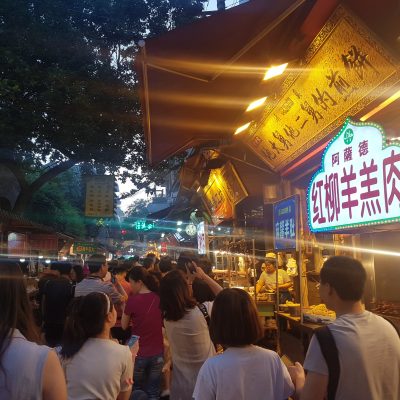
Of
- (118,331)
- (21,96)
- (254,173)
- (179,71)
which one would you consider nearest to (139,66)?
(179,71)

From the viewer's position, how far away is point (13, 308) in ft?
6.62

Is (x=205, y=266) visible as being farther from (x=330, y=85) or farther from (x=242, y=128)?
(x=330, y=85)

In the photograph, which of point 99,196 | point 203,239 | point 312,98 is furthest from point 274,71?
point 99,196

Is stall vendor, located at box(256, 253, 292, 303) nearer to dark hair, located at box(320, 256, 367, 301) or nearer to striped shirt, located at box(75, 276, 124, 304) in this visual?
striped shirt, located at box(75, 276, 124, 304)

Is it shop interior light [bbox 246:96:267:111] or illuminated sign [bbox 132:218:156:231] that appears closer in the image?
shop interior light [bbox 246:96:267:111]

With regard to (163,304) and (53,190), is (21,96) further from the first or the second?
(53,190)

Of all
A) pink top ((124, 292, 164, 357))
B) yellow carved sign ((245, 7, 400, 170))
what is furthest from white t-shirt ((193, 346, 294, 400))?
yellow carved sign ((245, 7, 400, 170))

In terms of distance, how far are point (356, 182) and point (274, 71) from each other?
8.56ft

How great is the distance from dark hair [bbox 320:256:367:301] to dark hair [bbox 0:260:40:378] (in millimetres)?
1682

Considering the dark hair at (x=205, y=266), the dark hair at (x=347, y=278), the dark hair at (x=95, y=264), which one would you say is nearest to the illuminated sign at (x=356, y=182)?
the dark hair at (x=347, y=278)

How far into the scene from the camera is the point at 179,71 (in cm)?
572

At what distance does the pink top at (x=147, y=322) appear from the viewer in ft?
17.0

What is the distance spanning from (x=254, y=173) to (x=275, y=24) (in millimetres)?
5656

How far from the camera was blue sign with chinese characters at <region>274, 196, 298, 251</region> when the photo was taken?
21.5ft
